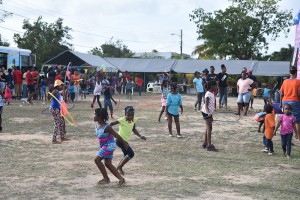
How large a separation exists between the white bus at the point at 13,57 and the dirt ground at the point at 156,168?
1441 cm

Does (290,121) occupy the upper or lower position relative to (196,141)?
upper

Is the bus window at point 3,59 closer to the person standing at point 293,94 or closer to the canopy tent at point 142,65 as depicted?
the canopy tent at point 142,65

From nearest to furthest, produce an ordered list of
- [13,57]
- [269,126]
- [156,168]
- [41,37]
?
[156,168], [269,126], [13,57], [41,37]

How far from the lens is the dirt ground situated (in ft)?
21.4

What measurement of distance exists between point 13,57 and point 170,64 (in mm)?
16013

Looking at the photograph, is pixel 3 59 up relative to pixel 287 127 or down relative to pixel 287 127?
up

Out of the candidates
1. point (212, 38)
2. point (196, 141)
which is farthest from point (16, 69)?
point (212, 38)

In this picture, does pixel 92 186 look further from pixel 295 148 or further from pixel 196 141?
pixel 295 148

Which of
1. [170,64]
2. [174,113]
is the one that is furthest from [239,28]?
[174,113]

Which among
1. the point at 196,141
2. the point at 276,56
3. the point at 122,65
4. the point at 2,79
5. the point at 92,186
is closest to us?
the point at 92,186

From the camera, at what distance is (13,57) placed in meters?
27.8

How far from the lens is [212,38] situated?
4853 centimetres

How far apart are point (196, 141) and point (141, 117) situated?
18.2ft

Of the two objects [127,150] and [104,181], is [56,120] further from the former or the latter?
[104,181]
